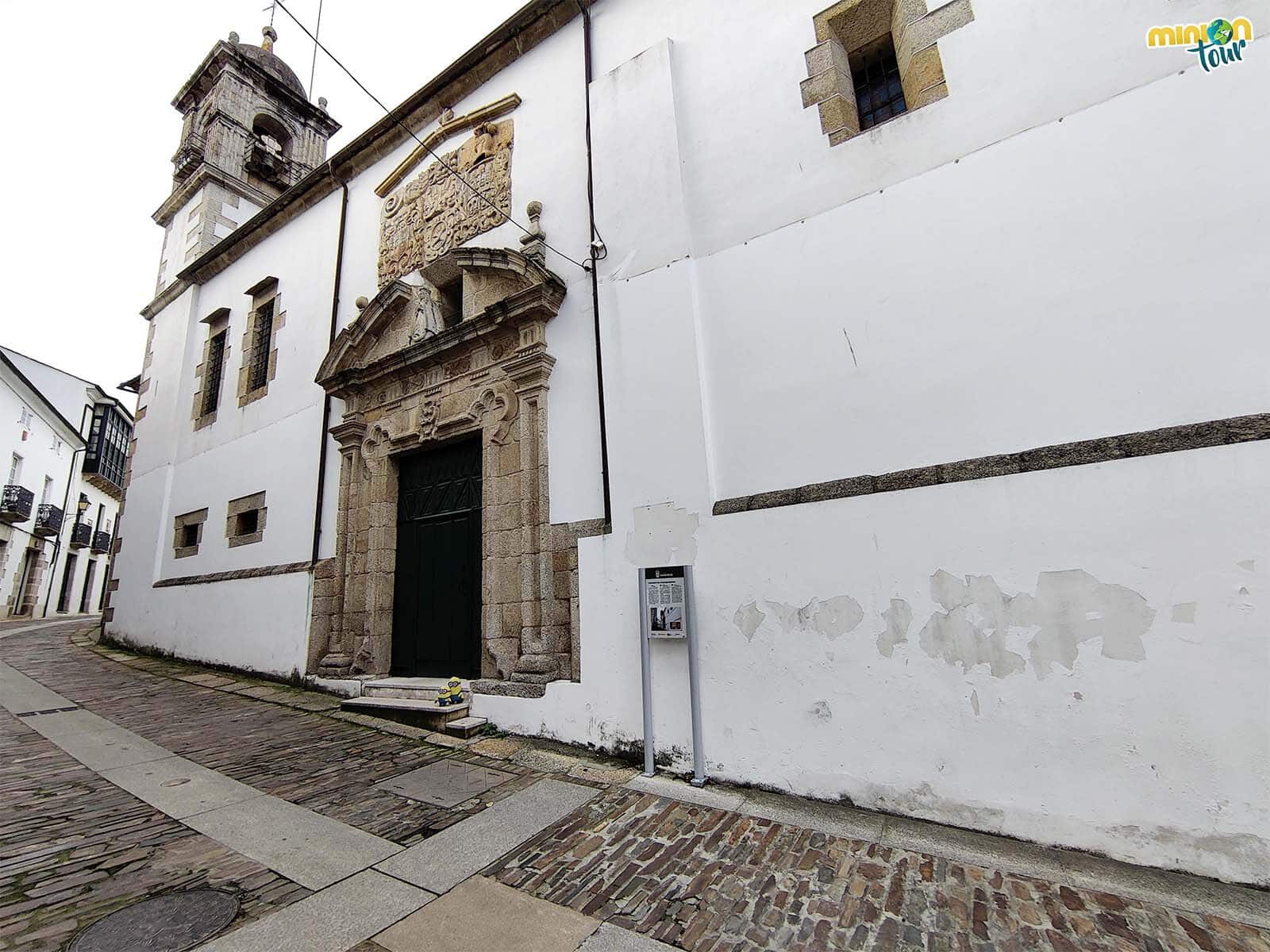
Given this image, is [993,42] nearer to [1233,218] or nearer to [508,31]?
[1233,218]

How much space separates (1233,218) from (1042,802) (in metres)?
3.26

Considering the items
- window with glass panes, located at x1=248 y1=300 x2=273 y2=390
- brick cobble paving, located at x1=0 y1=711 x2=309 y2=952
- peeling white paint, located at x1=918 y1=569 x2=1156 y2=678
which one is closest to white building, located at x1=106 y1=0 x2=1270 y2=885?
peeling white paint, located at x1=918 y1=569 x2=1156 y2=678

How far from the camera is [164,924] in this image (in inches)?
89.0

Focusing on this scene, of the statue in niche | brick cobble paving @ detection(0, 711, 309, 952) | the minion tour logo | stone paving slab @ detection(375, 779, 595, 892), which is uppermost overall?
the statue in niche

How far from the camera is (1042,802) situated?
2.89 meters

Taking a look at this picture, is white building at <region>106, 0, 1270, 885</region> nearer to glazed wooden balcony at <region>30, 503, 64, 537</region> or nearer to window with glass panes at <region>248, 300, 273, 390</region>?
window with glass panes at <region>248, 300, 273, 390</region>

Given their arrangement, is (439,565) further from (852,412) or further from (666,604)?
(852,412)

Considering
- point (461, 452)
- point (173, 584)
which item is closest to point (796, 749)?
point (461, 452)

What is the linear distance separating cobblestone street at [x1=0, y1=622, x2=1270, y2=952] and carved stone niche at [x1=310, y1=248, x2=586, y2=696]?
4.18 ft

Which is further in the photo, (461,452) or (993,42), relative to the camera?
(461,452)

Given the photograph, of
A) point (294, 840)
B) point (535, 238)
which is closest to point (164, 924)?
point (294, 840)

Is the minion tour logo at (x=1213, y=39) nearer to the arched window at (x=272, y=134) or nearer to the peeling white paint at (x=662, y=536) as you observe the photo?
the peeling white paint at (x=662, y=536)

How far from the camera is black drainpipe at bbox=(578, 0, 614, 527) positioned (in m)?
4.90

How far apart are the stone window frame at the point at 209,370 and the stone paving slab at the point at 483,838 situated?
9.72m
